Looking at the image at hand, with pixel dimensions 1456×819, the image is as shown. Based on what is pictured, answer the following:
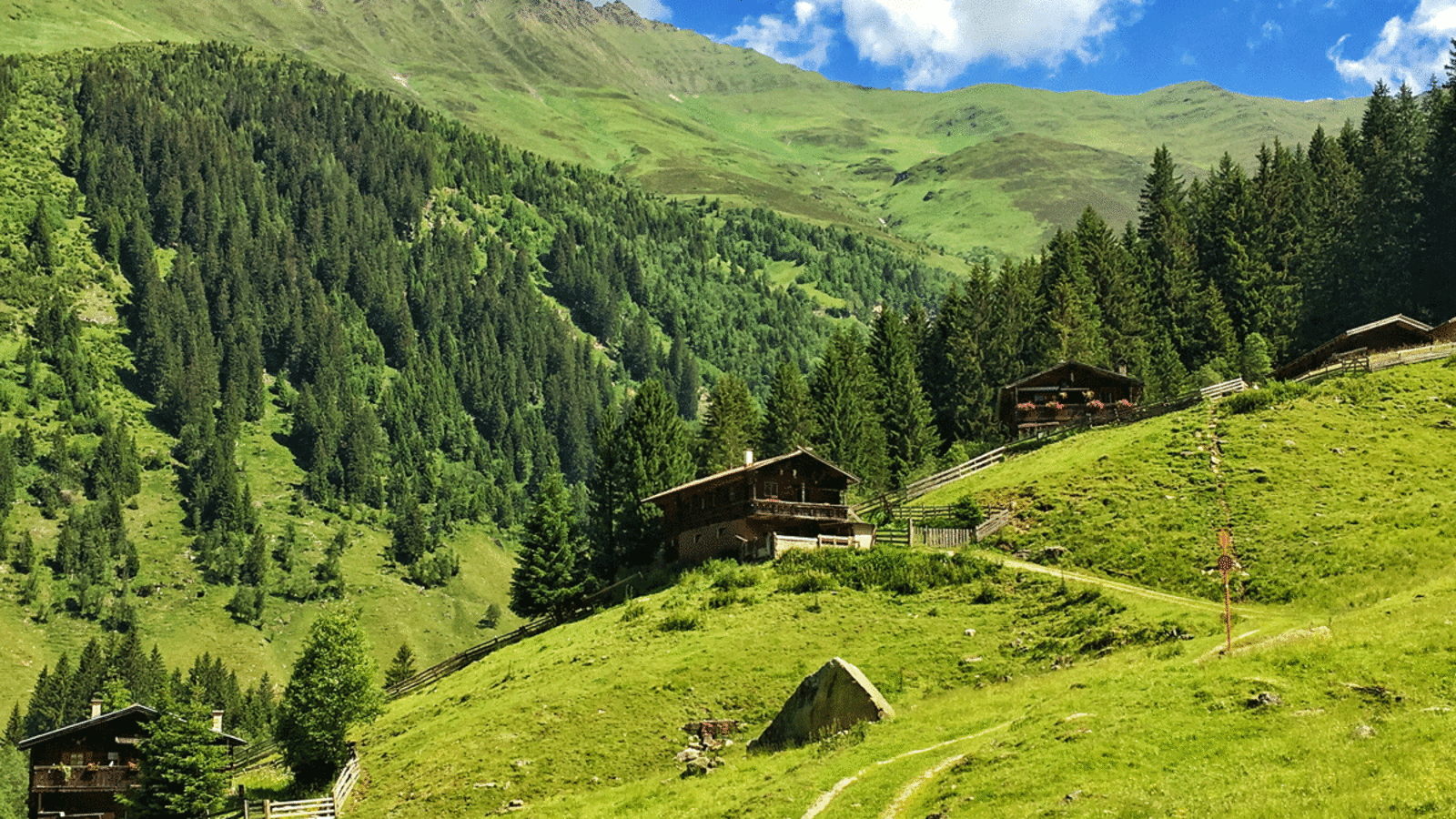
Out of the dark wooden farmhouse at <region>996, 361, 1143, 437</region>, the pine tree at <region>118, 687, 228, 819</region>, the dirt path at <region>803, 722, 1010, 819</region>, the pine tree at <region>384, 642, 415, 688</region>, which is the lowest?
the dirt path at <region>803, 722, 1010, 819</region>

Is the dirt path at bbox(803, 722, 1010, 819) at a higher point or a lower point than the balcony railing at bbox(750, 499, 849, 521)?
lower

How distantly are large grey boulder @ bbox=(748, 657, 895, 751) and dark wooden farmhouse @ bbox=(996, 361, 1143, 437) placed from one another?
188ft

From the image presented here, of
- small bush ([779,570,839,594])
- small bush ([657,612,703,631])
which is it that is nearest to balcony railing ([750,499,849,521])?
small bush ([779,570,839,594])

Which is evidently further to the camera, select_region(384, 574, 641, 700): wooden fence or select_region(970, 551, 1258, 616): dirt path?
select_region(384, 574, 641, 700): wooden fence

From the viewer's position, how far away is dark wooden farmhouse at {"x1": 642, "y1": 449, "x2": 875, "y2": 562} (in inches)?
3297

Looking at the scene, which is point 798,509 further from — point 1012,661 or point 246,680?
point 246,680

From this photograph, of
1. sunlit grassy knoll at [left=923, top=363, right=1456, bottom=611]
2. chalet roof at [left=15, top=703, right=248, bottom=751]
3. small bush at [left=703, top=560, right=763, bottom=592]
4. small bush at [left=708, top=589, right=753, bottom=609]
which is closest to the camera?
sunlit grassy knoll at [left=923, top=363, right=1456, bottom=611]

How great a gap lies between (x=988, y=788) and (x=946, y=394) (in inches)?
3569

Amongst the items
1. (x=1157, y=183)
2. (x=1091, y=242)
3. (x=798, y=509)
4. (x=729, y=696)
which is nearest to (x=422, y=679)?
(x=798, y=509)

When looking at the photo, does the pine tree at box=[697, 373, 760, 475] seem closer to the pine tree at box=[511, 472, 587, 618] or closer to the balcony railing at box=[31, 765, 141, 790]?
the pine tree at box=[511, 472, 587, 618]

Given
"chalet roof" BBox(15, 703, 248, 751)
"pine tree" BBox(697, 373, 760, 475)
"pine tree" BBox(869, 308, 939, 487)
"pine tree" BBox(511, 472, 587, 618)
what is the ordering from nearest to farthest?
"chalet roof" BBox(15, 703, 248, 751) → "pine tree" BBox(511, 472, 587, 618) → "pine tree" BBox(869, 308, 939, 487) → "pine tree" BBox(697, 373, 760, 475)

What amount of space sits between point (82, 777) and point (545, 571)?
29.1 metres

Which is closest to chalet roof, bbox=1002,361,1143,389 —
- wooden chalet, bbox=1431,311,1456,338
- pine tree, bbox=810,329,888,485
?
pine tree, bbox=810,329,888,485

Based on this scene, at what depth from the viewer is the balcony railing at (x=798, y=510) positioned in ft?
275
